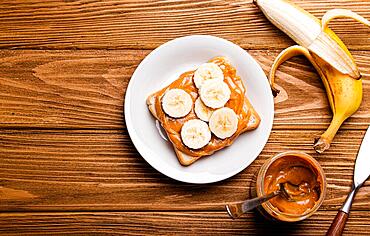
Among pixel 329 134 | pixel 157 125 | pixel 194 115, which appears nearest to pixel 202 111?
pixel 194 115

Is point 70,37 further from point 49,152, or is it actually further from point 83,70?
point 49,152

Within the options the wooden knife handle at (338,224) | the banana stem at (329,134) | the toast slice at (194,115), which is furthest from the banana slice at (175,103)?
the wooden knife handle at (338,224)

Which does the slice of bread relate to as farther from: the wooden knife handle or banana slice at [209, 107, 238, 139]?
the wooden knife handle

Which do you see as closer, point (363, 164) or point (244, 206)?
point (244, 206)

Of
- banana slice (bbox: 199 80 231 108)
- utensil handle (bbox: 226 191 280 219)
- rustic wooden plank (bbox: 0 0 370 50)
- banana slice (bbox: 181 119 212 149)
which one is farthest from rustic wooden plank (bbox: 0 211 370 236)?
rustic wooden plank (bbox: 0 0 370 50)

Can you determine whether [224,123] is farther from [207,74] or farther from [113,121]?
[113,121]

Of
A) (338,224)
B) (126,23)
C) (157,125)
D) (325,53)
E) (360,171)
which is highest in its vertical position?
(126,23)
